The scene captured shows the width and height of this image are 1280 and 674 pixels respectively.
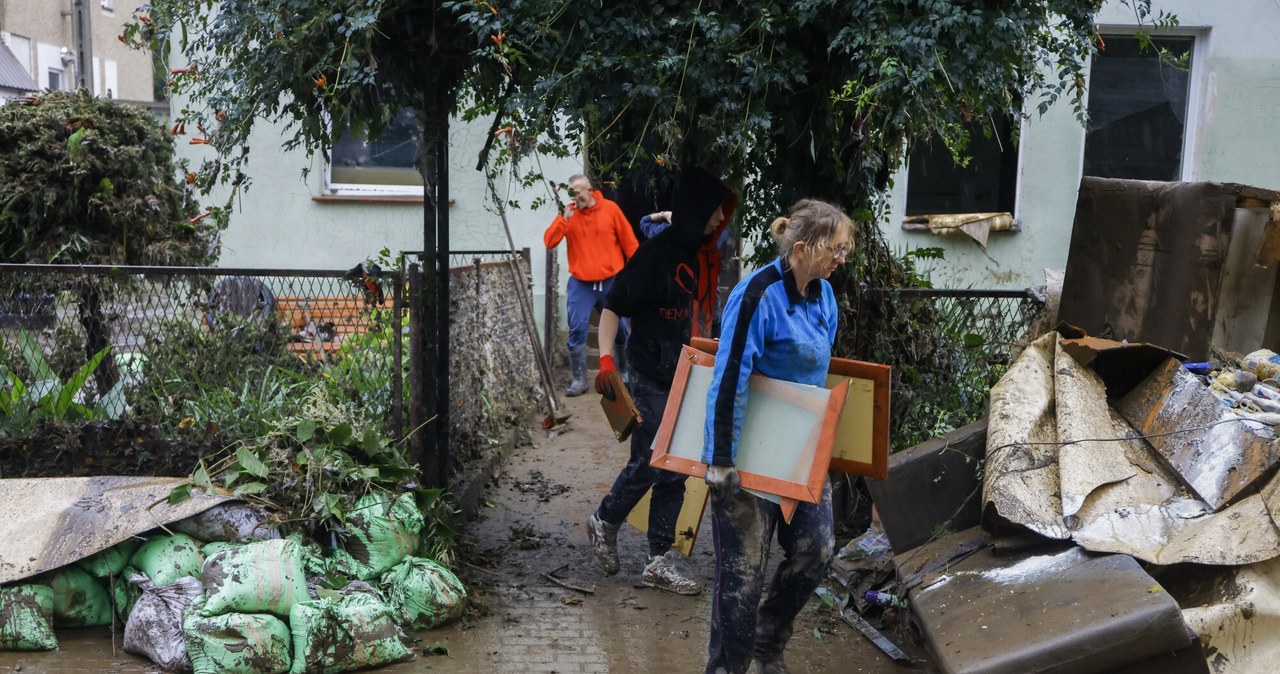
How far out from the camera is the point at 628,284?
484cm

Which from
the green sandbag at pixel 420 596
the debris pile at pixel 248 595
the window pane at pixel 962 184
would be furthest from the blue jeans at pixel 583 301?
the green sandbag at pixel 420 596

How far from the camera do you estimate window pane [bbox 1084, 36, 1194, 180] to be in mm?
10320

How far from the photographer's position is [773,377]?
367 cm

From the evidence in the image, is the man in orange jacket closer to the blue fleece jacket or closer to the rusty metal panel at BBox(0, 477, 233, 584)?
the rusty metal panel at BBox(0, 477, 233, 584)

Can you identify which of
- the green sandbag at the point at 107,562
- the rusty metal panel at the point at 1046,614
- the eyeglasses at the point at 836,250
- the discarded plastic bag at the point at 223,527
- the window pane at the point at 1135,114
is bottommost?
the green sandbag at the point at 107,562

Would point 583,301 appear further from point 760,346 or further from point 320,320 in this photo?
point 760,346

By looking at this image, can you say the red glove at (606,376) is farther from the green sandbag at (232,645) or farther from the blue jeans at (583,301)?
the blue jeans at (583,301)

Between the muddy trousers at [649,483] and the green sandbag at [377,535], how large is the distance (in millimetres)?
932

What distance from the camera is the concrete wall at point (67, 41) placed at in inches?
723

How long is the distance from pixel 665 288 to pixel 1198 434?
213 cm

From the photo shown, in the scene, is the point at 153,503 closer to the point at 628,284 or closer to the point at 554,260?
the point at 628,284

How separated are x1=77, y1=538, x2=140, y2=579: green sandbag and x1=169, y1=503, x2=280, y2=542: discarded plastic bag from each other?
22 cm

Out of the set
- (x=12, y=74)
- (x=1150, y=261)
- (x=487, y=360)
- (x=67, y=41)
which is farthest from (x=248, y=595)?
(x=67, y=41)

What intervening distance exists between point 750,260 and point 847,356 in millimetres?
676
